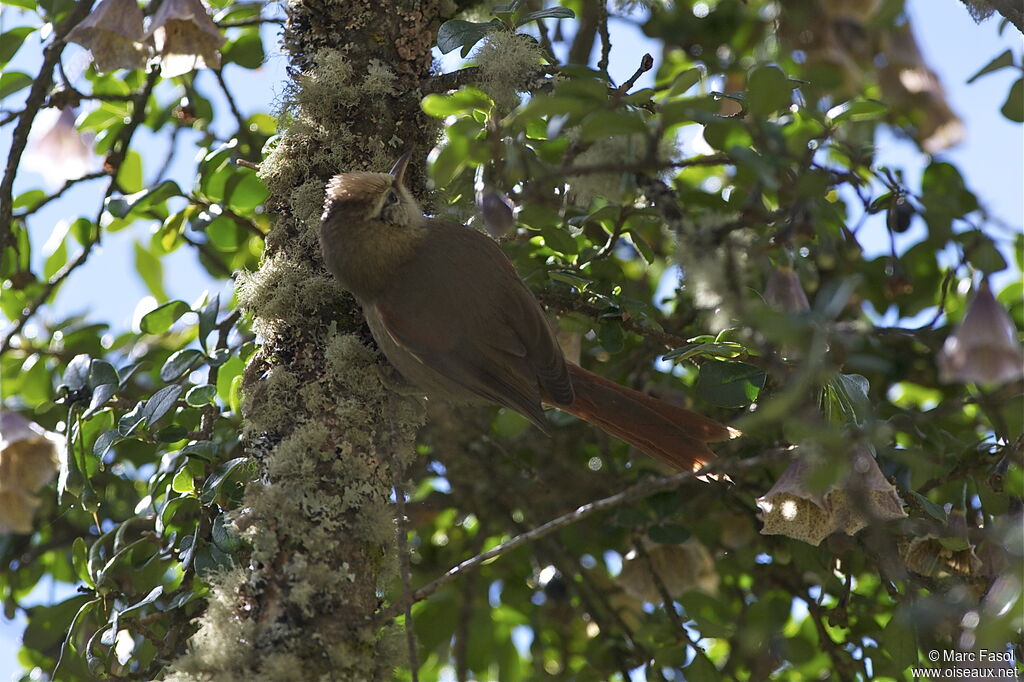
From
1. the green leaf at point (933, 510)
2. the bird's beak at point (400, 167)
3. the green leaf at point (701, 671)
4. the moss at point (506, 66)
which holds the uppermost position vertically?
the moss at point (506, 66)

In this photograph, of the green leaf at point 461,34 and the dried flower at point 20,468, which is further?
the dried flower at point 20,468

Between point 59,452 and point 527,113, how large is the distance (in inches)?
78.6

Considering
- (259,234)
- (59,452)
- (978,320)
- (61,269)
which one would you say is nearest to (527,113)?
(978,320)

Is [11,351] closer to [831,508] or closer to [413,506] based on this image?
[413,506]

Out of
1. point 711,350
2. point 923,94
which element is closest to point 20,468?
point 711,350

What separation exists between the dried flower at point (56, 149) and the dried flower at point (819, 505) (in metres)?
2.60

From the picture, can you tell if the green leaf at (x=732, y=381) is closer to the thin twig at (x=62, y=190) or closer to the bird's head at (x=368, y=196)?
the bird's head at (x=368, y=196)

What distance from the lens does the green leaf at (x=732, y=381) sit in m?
2.49

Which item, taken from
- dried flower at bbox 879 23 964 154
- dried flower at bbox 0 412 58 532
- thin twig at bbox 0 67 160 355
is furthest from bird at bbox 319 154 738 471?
dried flower at bbox 879 23 964 154

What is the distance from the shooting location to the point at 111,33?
3.01 meters

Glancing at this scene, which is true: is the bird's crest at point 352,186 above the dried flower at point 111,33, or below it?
below

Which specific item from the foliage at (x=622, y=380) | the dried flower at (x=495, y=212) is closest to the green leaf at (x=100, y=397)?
the foliage at (x=622, y=380)

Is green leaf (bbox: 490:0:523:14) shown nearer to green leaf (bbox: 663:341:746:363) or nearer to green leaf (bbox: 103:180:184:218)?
green leaf (bbox: 663:341:746:363)

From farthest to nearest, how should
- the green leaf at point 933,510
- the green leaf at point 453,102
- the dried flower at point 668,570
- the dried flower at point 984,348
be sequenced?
the dried flower at point 668,570 < the green leaf at point 933,510 < the green leaf at point 453,102 < the dried flower at point 984,348
